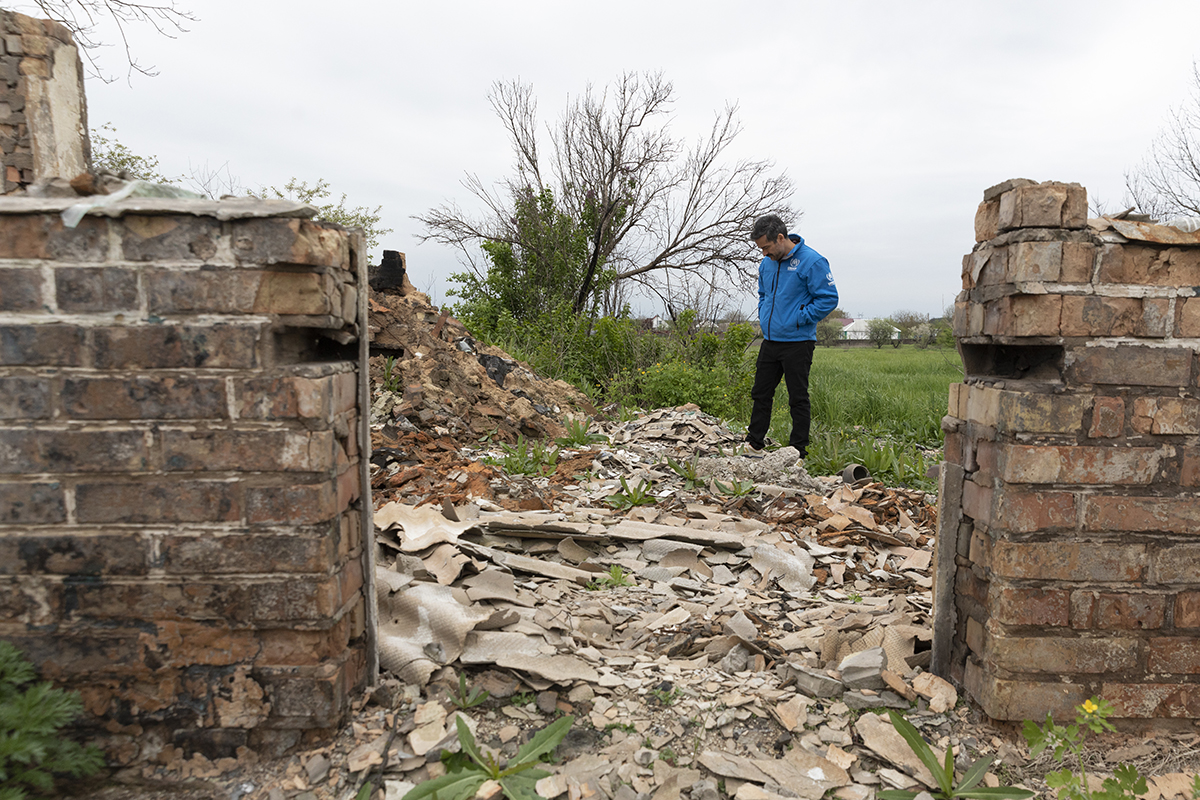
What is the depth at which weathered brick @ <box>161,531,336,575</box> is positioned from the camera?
181cm

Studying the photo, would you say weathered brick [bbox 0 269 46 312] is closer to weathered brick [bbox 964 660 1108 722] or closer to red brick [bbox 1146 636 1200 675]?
weathered brick [bbox 964 660 1108 722]

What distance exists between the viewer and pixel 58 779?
1825mm

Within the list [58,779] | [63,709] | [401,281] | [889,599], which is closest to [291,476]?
[63,709]

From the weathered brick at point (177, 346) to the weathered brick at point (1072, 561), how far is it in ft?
7.16

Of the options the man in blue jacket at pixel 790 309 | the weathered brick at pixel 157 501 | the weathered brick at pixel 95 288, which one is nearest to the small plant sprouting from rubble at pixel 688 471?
the man in blue jacket at pixel 790 309

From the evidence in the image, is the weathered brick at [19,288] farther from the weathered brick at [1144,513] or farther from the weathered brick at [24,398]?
the weathered brick at [1144,513]

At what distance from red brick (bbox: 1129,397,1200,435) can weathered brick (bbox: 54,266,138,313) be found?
2749 mm

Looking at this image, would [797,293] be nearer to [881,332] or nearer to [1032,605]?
[1032,605]

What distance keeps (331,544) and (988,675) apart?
1.97 meters

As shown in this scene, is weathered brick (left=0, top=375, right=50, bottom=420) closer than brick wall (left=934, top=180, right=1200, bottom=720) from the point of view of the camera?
Yes

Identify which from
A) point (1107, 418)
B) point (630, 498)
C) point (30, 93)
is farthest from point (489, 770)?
point (30, 93)

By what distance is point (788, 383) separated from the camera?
18.9ft

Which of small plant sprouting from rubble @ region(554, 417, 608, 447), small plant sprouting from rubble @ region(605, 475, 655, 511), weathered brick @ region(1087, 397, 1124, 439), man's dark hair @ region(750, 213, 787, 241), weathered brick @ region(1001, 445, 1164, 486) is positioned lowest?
small plant sprouting from rubble @ region(605, 475, 655, 511)

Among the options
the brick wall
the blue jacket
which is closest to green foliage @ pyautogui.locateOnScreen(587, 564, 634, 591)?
the brick wall
